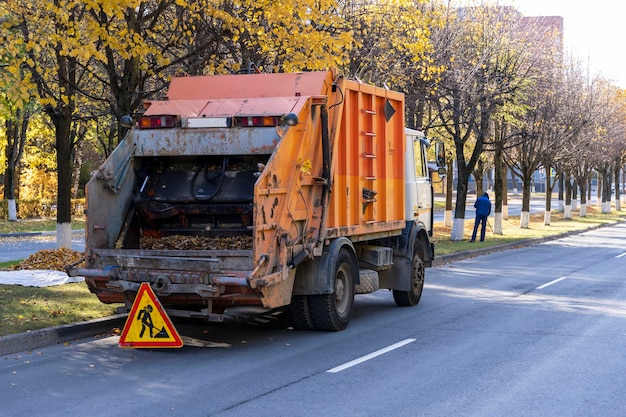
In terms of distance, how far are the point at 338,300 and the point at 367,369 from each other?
2.68m

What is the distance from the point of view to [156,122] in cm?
1070

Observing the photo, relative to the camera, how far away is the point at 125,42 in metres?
13.7

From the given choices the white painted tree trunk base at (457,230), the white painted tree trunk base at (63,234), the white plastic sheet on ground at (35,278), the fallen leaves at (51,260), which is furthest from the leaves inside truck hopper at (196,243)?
the white painted tree trunk base at (457,230)

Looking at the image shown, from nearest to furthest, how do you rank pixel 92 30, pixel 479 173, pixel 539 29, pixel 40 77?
pixel 92 30
pixel 40 77
pixel 539 29
pixel 479 173

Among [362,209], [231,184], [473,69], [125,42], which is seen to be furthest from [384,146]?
[473,69]

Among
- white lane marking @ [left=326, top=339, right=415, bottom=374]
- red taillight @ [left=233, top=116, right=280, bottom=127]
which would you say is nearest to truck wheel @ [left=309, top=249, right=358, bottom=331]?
white lane marking @ [left=326, top=339, right=415, bottom=374]

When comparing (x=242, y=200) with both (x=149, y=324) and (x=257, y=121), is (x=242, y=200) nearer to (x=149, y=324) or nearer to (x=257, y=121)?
(x=257, y=121)

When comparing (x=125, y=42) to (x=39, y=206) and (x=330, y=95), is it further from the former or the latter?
(x=39, y=206)

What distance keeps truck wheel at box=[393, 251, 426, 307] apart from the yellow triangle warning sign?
5.09m

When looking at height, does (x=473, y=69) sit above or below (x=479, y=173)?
above

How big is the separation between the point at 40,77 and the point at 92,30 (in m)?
3.06

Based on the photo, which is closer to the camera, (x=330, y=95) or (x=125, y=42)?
(x=330, y=95)

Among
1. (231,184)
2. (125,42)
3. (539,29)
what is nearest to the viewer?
(231,184)

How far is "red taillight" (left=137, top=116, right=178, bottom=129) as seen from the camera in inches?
419
